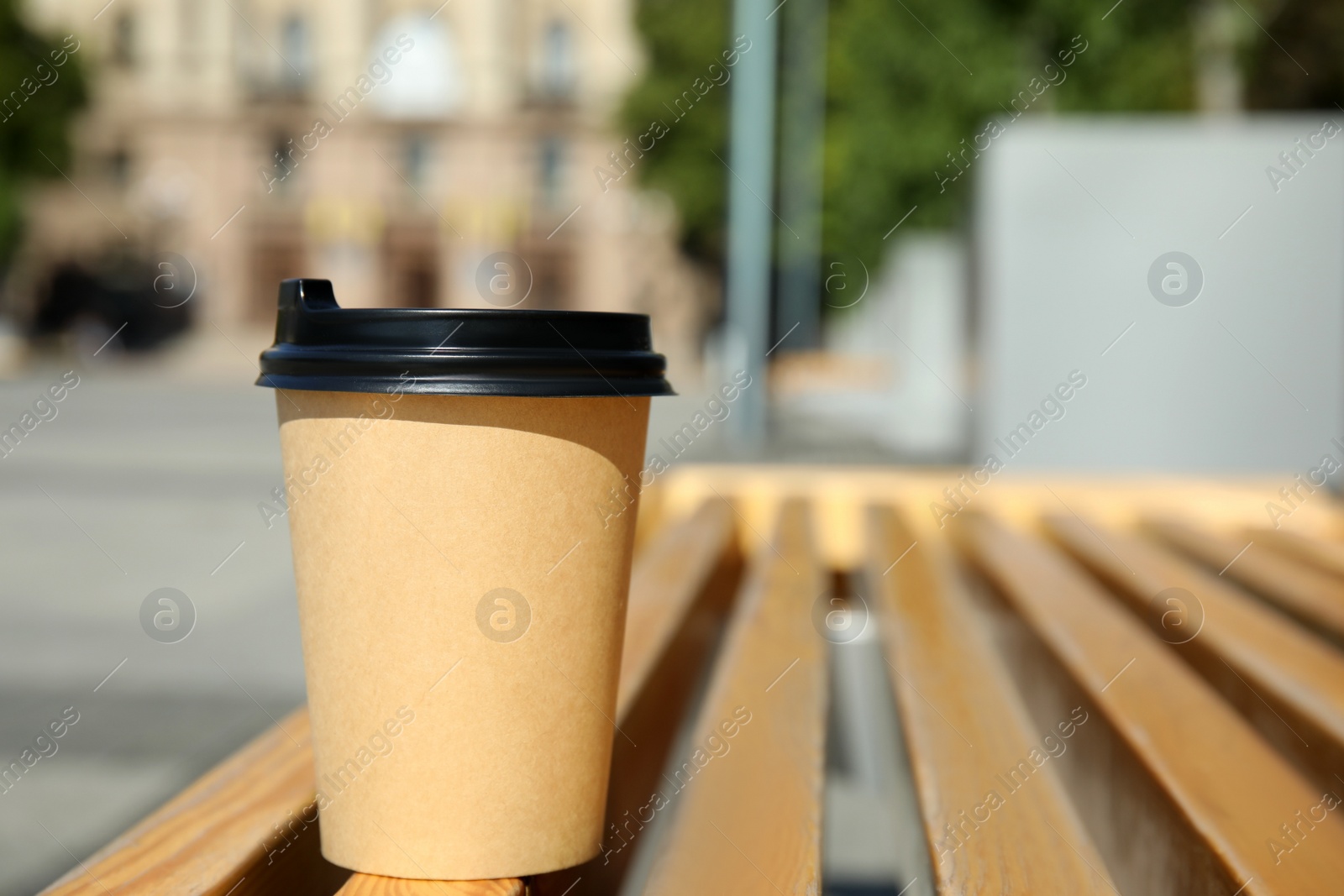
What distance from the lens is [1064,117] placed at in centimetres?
1244

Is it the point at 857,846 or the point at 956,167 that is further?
the point at 956,167

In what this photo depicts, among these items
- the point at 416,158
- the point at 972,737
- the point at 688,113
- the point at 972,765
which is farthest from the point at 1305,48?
the point at 416,158

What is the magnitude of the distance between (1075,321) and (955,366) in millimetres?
2434

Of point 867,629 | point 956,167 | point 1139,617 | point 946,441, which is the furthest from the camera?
point 956,167

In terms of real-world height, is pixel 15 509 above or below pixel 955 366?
above

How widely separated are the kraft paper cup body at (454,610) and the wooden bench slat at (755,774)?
156 millimetres

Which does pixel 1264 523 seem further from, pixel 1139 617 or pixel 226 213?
pixel 226 213

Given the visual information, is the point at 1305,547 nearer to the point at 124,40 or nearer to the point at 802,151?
the point at 802,151

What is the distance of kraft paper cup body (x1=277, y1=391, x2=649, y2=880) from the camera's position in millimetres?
1265

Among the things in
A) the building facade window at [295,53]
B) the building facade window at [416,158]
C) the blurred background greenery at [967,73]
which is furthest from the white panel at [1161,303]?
the building facade window at [295,53]

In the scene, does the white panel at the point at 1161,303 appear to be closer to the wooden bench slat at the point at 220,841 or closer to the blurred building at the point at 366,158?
the wooden bench slat at the point at 220,841

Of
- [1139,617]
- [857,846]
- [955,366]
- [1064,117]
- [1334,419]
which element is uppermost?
[1064,117]

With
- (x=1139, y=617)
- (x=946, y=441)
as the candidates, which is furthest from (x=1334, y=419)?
(x=1139, y=617)

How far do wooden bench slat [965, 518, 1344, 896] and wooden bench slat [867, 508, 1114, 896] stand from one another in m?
0.10
